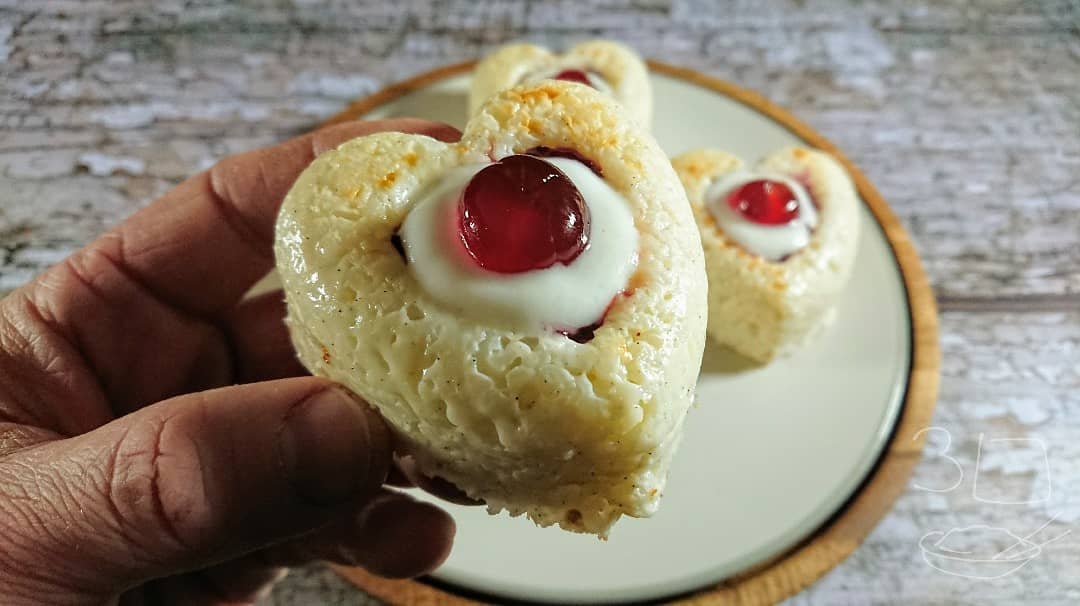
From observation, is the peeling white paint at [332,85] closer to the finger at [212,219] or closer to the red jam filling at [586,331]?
the finger at [212,219]

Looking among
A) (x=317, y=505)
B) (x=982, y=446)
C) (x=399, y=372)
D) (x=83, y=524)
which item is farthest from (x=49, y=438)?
(x=982, y=446)

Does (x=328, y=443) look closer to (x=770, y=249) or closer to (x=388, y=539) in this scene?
(x=388, y=539)

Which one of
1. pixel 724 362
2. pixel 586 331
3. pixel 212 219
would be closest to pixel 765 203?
pixel 724 362

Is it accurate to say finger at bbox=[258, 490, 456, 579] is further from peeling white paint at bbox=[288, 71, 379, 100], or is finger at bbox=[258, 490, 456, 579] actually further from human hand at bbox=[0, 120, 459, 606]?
peeling white paint at bbox=[288, 71, 379, 100]

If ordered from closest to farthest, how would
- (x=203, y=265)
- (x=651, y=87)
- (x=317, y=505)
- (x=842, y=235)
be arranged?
(x=317, y=505), (x=203, y=265), (x=842, y=235), (x=651, y=87)

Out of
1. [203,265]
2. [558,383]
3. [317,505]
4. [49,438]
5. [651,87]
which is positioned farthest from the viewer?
[651,87]

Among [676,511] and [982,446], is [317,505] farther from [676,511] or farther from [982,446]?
[982,446]

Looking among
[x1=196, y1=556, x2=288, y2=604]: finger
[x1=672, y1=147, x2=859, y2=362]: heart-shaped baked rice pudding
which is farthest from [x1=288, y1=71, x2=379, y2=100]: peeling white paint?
[x1=196, y1=556, x2=288, y2=604]: finger

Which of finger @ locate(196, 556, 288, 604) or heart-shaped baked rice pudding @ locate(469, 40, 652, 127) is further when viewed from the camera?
heart-shaped baked rice pudding @ locate(469, 40, 652, 127)
